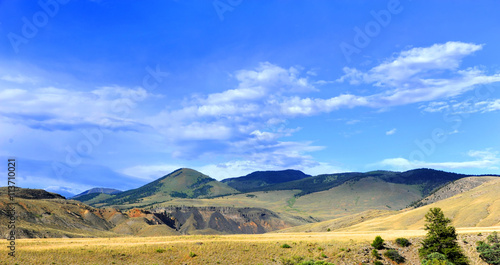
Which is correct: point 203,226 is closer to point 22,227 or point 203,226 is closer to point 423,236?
point 22,227

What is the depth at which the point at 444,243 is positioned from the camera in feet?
156

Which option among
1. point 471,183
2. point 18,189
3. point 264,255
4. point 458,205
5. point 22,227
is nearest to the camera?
point 264,255

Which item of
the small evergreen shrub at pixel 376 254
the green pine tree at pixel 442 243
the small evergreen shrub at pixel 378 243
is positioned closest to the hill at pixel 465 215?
the green pine tree at pixel 442 243

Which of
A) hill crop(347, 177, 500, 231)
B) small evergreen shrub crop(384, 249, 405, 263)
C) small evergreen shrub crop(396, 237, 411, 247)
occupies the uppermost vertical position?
hill crop(347, 177, 500, 231)

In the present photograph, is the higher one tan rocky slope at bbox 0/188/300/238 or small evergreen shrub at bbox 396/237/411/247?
tan rocky slope at bbox 0/188/300/238

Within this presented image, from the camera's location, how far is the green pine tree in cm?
4631

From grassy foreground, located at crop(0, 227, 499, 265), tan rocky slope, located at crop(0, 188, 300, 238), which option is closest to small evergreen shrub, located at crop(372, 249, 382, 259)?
grassy foreground, located at crop(0, 227, 499, 265)

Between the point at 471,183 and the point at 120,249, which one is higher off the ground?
the point at 471,183

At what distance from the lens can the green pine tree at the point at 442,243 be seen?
4631 centimetres

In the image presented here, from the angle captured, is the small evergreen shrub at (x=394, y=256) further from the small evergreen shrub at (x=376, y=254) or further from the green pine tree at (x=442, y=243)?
the green pine tree at (x=442, y=243)

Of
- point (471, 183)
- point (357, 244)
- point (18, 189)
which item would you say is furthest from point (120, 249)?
point (471, 183)

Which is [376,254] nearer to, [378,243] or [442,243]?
A: [378,243]

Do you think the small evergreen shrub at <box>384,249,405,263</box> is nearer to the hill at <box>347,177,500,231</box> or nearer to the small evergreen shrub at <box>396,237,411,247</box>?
the small evergreen shrub at <box>396,237,411,247</box>

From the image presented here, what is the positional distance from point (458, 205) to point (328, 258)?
76822mm
